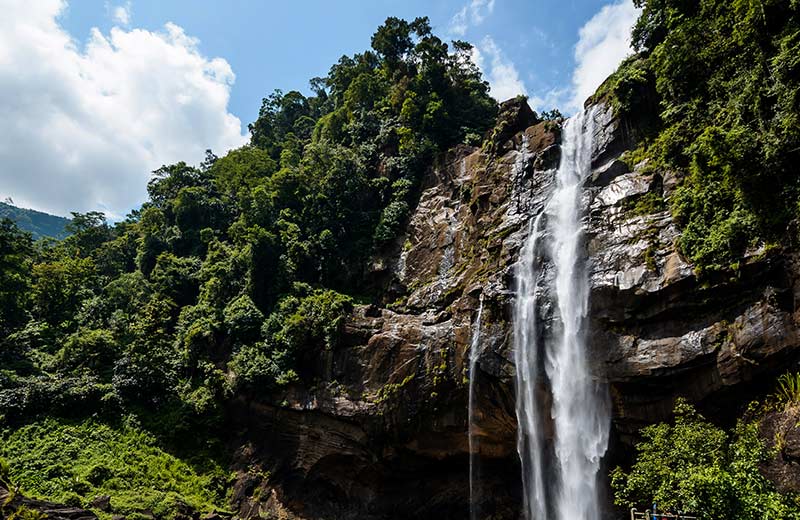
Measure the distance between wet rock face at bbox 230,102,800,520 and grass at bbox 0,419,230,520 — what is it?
2386 mm

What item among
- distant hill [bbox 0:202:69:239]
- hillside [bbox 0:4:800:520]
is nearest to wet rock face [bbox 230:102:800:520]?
hillside [bbox 0:4:800:520]

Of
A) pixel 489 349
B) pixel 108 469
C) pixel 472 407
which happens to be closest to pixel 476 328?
pixel 489 349

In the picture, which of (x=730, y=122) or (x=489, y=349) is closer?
(x=730, y=122)

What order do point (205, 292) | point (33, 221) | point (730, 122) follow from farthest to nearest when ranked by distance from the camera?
point (33, 221)
point (205, 292)
point (730, 122)

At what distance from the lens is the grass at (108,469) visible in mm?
19875

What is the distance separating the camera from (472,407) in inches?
787

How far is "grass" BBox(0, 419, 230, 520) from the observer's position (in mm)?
19875

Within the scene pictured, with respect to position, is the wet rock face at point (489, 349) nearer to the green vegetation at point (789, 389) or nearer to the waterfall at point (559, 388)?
the green vegetation at point (789, 389)

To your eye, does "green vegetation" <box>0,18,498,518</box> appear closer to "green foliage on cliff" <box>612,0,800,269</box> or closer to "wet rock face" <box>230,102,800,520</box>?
"wet rock face" <box>230,102,800,520</box>

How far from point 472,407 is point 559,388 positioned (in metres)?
3.85

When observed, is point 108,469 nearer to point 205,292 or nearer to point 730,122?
point 205,292

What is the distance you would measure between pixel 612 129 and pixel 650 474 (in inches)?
654

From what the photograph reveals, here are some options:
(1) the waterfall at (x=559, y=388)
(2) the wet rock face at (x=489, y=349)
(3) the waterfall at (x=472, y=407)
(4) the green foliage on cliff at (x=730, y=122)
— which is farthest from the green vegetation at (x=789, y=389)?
(3) the waterfall at (x=472, y=407)

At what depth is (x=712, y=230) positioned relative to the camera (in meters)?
15.7
